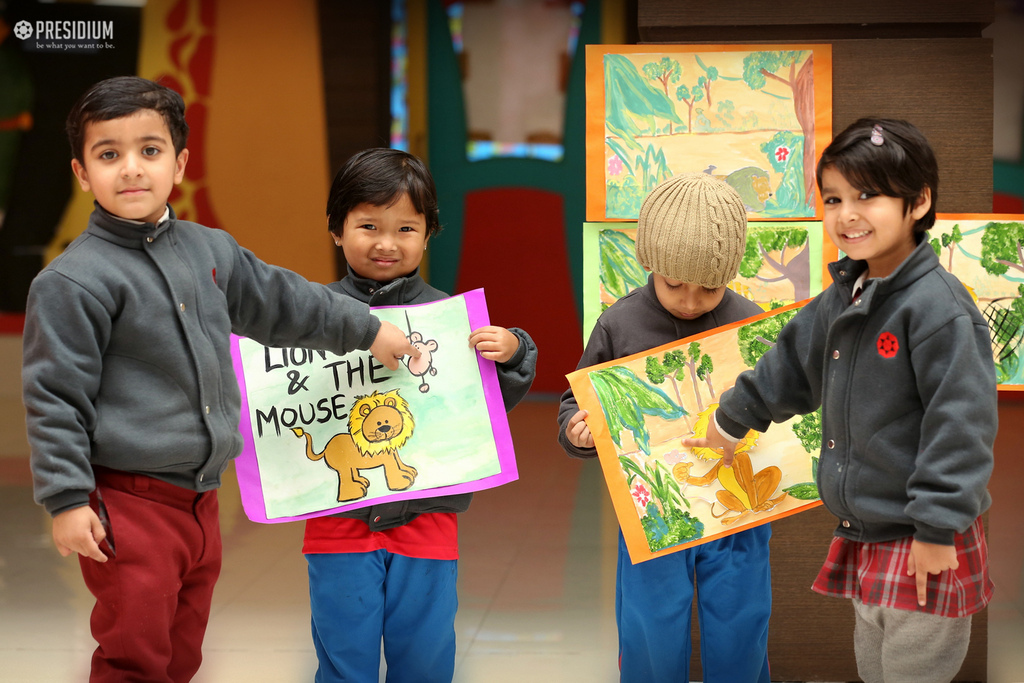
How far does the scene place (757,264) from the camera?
1.93 metres

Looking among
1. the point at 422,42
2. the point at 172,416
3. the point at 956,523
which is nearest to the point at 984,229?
the point at 956,523

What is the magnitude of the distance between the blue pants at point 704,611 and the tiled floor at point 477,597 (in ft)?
2.06

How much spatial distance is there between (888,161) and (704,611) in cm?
80

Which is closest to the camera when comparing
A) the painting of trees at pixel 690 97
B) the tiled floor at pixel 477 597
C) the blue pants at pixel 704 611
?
the blue pants at pixel 704 611

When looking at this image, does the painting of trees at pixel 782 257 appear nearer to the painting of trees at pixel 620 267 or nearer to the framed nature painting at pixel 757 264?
the framed nature painting at pixel 757 264

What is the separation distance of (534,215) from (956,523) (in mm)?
5282

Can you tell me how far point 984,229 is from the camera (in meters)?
1.87

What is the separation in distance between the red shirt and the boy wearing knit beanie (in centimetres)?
29

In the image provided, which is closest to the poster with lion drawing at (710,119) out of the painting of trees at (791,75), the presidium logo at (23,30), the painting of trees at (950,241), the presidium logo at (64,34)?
the painting of trees at (791,75)

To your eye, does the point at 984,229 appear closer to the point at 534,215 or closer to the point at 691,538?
the point at 691,538

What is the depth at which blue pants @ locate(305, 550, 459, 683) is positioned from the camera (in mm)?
1582

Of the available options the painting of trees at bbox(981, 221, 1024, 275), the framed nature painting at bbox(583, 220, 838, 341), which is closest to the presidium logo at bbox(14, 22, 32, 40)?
the framed nature painting at bbox(583, 220, 838, 341)

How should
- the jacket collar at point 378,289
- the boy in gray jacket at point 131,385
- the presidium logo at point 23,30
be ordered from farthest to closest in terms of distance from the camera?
1. the presidium logo at point 23,30
2. the jacket collar at point 378,289
3. the boy in gray jacket at point 131,385

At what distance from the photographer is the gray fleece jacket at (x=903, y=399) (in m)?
1.19
